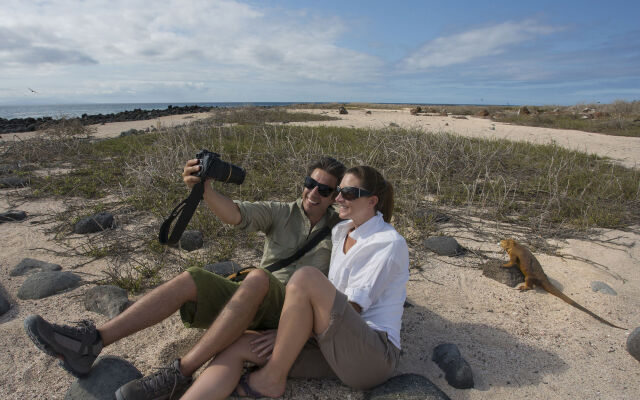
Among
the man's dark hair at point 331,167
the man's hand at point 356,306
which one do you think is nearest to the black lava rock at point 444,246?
the man's dark hair at point 331,167

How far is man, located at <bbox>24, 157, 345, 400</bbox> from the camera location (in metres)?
2.04

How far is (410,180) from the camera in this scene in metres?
5.95

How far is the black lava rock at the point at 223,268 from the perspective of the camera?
3.47 meters

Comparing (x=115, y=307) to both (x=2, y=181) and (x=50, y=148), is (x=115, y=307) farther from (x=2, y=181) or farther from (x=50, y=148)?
(x=50, y=148)

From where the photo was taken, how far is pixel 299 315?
1.99 metres

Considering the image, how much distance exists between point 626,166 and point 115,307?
886cm

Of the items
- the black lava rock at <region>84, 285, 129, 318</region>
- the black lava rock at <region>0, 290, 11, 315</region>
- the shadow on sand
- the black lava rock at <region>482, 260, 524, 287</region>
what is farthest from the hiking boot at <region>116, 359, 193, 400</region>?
the black lava rock at <region>482, 260, 524, 287</region>

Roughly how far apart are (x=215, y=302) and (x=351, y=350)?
33.7 inches

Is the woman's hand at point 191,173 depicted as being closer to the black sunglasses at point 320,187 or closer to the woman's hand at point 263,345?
the black sunglasses at point 320,187

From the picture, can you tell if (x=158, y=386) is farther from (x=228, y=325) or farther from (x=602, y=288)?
(x=602, y=288)

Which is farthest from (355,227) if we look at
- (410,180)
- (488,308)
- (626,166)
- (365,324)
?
(626,166)

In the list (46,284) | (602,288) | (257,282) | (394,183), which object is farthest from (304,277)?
(394,183)

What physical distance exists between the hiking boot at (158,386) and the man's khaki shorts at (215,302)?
278mm

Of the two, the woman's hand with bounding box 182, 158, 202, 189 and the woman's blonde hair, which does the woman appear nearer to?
the woman's blonde hair
